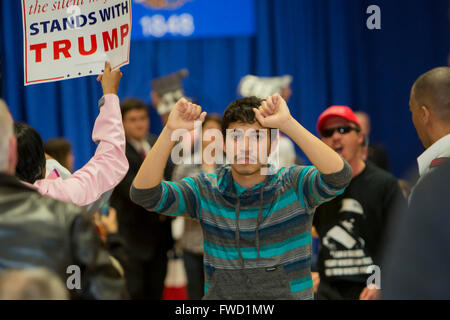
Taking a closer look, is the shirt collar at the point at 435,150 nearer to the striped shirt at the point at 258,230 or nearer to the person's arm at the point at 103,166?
the striped shirt at the point at 258,230

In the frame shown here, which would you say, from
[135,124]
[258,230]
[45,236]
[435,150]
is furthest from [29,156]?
[135,124]

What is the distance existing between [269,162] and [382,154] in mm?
3706

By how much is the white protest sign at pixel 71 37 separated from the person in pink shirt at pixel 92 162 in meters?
0.12

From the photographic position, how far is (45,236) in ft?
5.03

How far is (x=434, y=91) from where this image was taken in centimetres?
264

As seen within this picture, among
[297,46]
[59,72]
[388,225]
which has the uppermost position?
[297,46]

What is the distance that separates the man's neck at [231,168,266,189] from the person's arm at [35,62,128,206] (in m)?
0.49

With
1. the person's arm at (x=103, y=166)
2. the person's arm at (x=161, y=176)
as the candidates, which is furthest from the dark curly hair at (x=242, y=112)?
the person's arm at (x=103, y=166)

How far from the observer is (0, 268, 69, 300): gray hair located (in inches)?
47.6

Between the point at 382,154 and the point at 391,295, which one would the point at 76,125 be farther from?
the point at 391,295

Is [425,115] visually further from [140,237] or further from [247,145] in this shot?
[140,237]

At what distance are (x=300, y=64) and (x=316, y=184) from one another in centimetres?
516

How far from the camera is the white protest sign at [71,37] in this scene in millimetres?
2711
